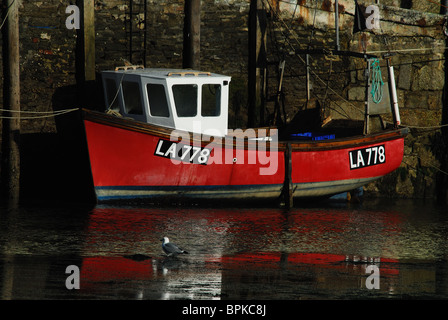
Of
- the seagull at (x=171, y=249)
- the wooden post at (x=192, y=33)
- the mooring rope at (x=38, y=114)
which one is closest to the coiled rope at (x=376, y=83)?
the wooden post at (x=192, y=33)

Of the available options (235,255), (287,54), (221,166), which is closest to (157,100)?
(221,166)

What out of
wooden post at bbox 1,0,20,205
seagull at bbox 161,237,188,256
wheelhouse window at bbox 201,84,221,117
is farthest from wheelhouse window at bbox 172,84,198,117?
seagull at bbox 161,237,188,256

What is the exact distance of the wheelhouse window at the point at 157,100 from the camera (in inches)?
472

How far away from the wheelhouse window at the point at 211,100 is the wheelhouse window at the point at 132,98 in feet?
3.45

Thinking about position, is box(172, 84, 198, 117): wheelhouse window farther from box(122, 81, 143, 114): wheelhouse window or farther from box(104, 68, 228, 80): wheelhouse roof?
box(122, 81, 143, 114): wheelhouse window

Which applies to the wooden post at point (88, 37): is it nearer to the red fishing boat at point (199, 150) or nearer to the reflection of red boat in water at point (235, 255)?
the red fishing boat at point (199, 150)

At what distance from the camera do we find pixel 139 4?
43.3 feet

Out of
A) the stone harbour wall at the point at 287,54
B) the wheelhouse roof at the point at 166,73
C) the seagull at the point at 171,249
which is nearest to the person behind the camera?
the seagull at the point at 171,249

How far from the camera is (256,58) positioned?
1343 centimetres

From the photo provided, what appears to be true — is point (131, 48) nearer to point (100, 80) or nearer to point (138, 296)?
point (100, 80)

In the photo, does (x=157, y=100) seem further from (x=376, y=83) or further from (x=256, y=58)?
(x=376, y=83)

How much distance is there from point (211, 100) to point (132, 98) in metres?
1.33
